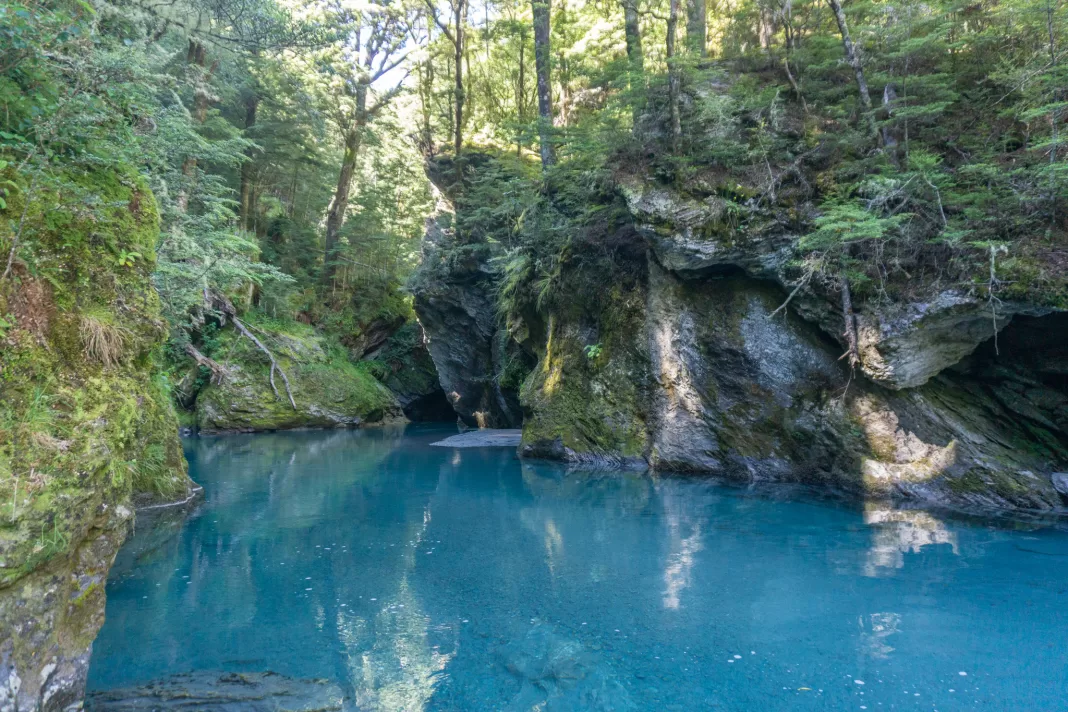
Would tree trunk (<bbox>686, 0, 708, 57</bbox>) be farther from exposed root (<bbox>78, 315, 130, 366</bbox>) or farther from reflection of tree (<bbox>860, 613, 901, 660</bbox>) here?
exposed root (<bbox>78, 315, 130, 366</bbox>)

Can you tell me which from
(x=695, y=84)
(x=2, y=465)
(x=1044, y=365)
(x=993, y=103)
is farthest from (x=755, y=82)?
(x=2, y=465)

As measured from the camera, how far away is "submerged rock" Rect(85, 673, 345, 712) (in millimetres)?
3566

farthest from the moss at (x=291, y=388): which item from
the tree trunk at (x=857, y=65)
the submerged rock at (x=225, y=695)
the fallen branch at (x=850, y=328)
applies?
the tree trunk at (x=857, y=65)

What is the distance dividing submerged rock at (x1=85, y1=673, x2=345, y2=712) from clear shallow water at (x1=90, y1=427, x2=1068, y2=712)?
169 mm

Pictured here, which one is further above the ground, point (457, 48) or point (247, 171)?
point (457, 48)

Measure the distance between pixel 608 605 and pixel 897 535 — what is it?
4.20 m

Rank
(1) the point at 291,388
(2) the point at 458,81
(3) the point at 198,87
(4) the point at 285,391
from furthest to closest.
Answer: (1) the point at 291,388 → (4) the point at 285,391 → (2) the point at 458,81 → (3) the point at 198,87

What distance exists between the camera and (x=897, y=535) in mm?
7137

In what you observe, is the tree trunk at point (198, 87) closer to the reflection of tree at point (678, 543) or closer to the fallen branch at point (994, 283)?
the reflection of tree at point (678, 543)

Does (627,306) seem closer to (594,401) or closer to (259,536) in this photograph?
(594,401)

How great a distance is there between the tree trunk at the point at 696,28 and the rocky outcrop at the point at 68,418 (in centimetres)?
976

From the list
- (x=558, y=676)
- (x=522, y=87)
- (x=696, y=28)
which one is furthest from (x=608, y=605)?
(x=522, y=87)

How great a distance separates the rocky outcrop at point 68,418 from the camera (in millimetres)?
2777

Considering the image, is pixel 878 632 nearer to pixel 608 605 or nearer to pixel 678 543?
pixel 608 605
